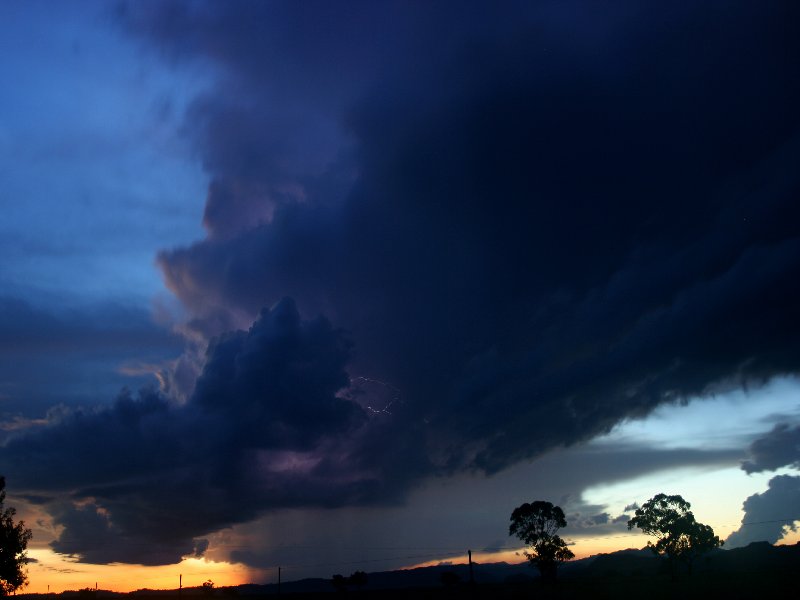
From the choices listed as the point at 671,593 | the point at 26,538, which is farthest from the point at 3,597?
the point at 671,593

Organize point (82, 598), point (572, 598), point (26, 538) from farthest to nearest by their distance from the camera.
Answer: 1. point (82, 598)
2. point (572, 598)
3. point (26, 538)

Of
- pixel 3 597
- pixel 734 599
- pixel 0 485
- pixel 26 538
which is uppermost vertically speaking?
pixel 0 485

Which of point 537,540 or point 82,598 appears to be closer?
point 537,540

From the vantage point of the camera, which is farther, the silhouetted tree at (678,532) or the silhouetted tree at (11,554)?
the silhouetted tree at (678,532)

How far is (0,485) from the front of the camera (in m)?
79.3

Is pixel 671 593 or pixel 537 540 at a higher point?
pixel 537 540

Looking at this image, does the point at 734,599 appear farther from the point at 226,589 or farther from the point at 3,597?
the point at 226,589

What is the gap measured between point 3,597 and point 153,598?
60040mm

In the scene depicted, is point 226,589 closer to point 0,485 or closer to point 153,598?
point 153,598

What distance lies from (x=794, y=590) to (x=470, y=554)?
3896 cm

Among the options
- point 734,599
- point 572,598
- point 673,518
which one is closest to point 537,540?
point 673,518

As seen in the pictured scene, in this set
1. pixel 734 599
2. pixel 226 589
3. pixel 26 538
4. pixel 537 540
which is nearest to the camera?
pixel 734 599

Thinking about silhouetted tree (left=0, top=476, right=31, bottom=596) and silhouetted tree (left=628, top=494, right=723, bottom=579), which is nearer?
silhouetted tree (left=0, top=476, right=31, bottom=596)

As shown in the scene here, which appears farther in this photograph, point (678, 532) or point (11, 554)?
point (678, 532)
